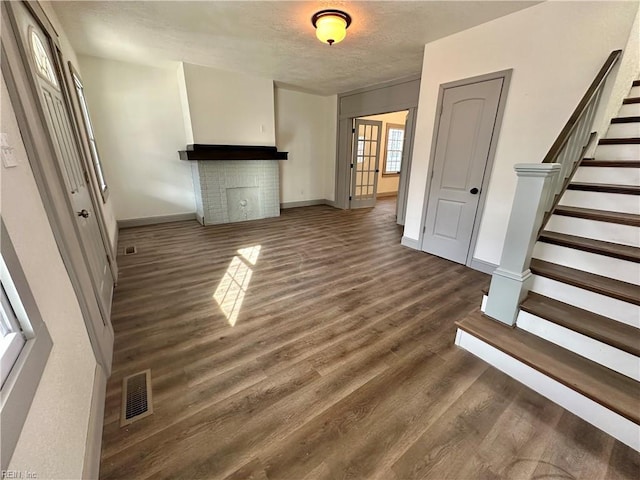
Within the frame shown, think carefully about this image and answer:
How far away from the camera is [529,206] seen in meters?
1.69

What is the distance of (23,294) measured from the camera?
0.87 m

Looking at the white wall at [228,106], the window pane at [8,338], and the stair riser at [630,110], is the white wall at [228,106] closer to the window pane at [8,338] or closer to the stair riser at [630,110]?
the window pane at [8,338]

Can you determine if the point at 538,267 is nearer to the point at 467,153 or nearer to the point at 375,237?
the point at 467,153

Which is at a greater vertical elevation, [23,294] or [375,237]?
[23,294]

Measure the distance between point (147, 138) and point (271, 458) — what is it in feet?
17.1

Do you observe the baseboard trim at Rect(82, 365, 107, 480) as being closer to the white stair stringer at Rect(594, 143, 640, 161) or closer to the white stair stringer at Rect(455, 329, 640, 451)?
the white stair stringer at Rect(455, 329, 640, 451)

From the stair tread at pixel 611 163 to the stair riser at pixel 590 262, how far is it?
892 millimetres

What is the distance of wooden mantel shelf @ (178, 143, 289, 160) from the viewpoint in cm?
452

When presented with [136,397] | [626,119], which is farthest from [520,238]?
[136,397]

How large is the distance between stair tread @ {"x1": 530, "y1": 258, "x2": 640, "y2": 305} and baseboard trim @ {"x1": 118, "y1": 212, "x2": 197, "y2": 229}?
5497 mm

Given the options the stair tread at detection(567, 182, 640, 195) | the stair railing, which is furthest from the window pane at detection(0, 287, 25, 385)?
the stair tread at detection(567, 182, 640, 195)

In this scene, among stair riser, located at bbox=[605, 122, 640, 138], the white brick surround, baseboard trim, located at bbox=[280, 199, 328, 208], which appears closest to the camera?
stair riser, located at bbox=[605, 122, 640, 138]

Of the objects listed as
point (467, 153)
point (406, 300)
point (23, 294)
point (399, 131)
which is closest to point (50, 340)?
point (23, 294)

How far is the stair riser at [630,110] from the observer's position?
2.52 m
